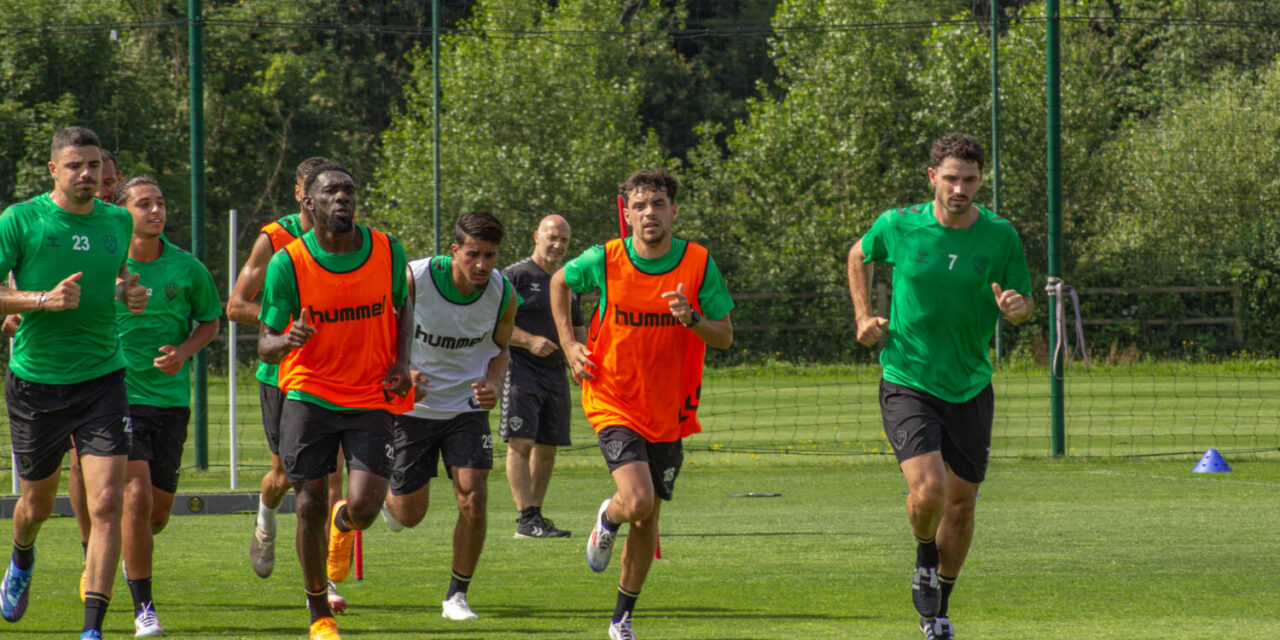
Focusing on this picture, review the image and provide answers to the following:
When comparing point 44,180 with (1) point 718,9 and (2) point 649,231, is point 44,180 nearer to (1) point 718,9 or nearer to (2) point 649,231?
(1) point 718,9

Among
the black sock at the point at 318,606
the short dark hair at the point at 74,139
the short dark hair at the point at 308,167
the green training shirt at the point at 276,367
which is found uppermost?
the short dark hair at the point at 74,139

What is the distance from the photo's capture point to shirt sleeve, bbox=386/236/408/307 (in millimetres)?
6639

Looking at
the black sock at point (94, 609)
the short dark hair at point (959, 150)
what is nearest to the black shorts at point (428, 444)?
the black sock at point (94, 609)

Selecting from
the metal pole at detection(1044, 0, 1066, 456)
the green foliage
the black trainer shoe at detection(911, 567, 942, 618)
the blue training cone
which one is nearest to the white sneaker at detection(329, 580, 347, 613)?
the black trainer shoe at detection(911, 567, 942, 618)

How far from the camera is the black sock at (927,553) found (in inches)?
264

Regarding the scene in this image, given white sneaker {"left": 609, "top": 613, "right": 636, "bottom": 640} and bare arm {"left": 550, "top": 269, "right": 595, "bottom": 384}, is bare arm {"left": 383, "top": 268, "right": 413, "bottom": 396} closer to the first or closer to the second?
bare arm {"left": 550, "top": 269, "right": 595, "bottom": 384}

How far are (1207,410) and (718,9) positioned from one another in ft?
42.7

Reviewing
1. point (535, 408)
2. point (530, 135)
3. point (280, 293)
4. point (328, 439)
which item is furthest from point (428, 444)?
point (530, 135)

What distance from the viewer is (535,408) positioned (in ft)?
34.3

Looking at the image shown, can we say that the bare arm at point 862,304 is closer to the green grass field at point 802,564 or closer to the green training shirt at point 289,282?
the green grass field at point 802,564

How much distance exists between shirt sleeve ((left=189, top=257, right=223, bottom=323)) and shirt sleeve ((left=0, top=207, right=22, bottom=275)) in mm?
1146

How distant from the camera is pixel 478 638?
21.9ft

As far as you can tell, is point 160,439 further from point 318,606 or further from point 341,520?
point 318,606

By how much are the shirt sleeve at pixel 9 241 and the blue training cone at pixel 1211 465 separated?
10.6 metres
